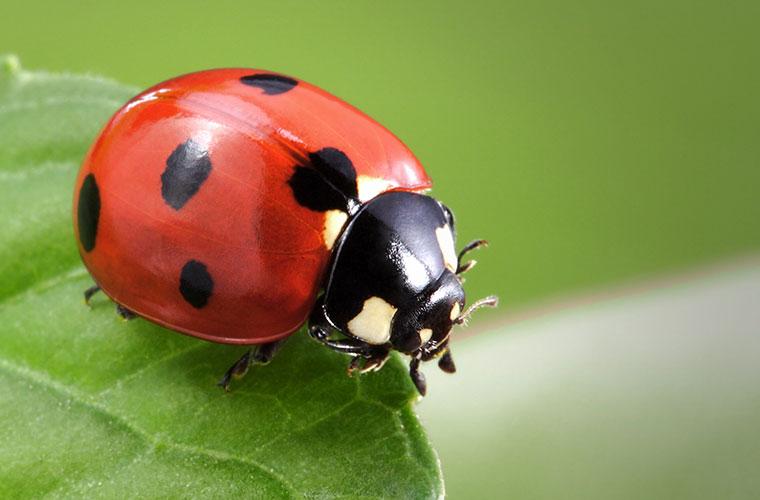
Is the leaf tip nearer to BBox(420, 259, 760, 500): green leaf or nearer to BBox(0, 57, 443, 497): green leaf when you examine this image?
BBox(0, 57, 443, 497): green leaf

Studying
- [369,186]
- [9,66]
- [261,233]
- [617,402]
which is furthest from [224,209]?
[617,402]

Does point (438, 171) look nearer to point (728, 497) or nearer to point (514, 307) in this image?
point (514, 307)

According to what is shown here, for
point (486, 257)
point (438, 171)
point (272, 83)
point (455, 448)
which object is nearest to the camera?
point (272, 83)

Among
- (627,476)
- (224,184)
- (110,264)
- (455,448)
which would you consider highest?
(224,184)

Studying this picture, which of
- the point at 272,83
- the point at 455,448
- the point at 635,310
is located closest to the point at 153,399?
the point at 272,83

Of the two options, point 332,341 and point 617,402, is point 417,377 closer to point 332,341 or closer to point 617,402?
point 332,341

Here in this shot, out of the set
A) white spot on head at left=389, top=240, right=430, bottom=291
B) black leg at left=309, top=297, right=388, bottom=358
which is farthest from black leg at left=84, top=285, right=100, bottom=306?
white spot on head at left=389, top=240, right=430, bottom=291

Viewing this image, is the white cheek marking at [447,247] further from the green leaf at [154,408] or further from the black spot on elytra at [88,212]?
the black spot on elytra at [88,212]
